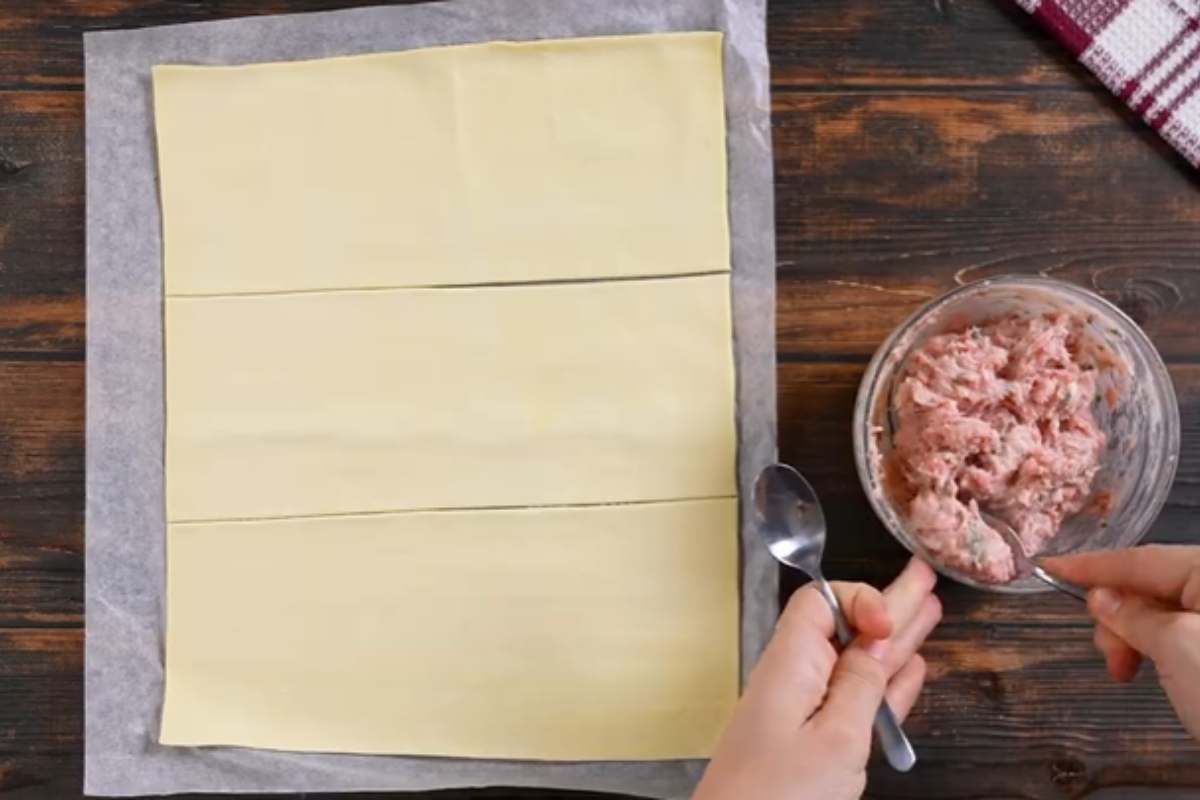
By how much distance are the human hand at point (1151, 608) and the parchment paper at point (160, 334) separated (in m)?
0.27

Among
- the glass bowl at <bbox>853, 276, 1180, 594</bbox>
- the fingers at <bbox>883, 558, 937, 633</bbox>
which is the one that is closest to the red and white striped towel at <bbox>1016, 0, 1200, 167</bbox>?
the glass bowl at <bbox>853, 276, 1180, 594</bbox>

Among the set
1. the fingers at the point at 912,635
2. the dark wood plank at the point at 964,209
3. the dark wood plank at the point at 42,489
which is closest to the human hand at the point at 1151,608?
the fingers at the point at 912,635

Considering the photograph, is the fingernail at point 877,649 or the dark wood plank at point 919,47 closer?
the fingernail at point 877,649

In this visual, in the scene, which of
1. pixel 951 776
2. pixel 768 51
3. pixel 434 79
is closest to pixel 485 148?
pixel 434 79

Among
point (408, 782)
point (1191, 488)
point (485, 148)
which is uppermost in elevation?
point (485, 148)

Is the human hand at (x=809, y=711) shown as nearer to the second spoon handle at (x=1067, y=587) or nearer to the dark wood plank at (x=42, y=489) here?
the second spoon handle at (x=1067, y=587)

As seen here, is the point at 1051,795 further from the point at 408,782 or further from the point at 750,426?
the point at 408,782

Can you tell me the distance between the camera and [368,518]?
0.96 metres

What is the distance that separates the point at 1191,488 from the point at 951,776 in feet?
1.04

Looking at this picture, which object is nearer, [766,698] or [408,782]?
[766,698]

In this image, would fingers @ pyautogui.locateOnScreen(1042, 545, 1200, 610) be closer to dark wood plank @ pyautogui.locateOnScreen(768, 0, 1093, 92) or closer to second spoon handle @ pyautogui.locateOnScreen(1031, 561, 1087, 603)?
second spoon handle @ pyautogui.locateOnScreen(1031, 561, 1087, 603)

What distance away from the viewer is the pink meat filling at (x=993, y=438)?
840 mm

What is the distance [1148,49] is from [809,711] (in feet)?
2.05

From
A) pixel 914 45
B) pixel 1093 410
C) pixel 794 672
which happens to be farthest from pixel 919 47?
pixel 794 672
